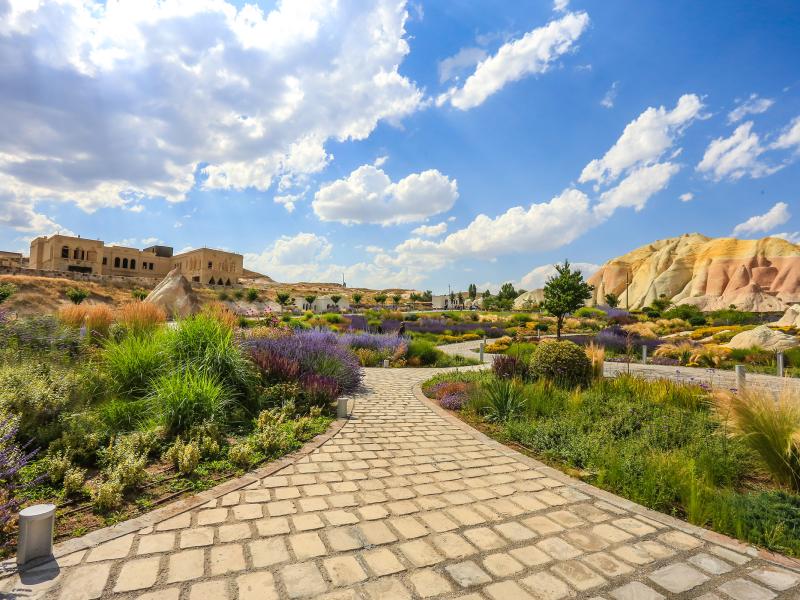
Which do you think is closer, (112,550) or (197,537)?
(112,550)

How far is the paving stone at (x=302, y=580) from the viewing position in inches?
79.9

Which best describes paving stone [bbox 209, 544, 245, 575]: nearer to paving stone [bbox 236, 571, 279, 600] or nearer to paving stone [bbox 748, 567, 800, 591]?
paving stone [bbox 236, 571, 279, 600]

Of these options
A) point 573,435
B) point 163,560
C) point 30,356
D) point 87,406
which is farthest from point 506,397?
point 30,356

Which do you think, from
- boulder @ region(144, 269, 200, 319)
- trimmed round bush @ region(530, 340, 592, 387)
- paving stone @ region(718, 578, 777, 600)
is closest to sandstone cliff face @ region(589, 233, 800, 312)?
trimmed round bush @ region(530, 340, 592, 387)

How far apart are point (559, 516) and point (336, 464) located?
210cm

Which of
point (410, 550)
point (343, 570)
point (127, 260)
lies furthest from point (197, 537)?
point (127, 260)

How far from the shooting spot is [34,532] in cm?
215

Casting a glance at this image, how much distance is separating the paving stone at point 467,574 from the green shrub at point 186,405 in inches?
123

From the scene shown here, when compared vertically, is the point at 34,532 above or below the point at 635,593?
above

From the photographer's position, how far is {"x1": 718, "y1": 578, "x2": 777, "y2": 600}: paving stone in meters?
2.16

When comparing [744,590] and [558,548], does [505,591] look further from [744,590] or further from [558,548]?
[744,590]

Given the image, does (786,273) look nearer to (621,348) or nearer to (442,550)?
(621,348)

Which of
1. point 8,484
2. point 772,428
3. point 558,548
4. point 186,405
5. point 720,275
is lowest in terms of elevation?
point 558,548

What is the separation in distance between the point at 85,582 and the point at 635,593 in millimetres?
2972
